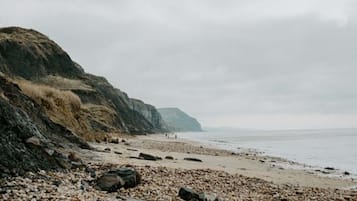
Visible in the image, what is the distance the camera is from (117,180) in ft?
50.0

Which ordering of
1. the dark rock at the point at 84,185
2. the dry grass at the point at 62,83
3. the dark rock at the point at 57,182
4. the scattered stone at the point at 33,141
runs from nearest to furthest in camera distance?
the dark rock at the point at 57,182, the dark rock at the point at 84,185, the scattered stone at the point at 33,141, the dry grass at the point at 62,83

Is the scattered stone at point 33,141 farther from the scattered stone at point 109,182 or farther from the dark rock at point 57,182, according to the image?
the scattered stone at point 109,182

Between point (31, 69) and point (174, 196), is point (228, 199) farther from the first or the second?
point (31, 69)

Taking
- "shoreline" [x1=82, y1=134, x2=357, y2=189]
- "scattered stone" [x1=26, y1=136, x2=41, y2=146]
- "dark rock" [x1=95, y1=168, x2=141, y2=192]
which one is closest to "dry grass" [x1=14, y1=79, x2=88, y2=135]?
"shoreline" [x1=82, y1=134, x2=357, y2=189]

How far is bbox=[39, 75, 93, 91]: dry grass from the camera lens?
77.0m

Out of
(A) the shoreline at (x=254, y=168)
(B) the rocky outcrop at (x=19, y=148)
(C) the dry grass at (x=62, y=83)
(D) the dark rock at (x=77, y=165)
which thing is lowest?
(A) the shoreline at (x=254, y=168)

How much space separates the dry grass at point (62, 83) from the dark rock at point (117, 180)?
61.5m

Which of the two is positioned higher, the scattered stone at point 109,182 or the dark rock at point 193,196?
the scattered stone at point 109,182

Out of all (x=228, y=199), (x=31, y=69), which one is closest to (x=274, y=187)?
(x=228, y=199)

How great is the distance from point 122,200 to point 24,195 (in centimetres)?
299

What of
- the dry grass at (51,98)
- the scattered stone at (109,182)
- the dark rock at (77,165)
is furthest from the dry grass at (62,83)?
the scattered stone at (109,182)

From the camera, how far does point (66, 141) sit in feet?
85.5

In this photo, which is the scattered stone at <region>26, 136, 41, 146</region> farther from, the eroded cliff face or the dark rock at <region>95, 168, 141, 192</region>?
the eroded cliff face

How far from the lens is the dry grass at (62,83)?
76975mm
